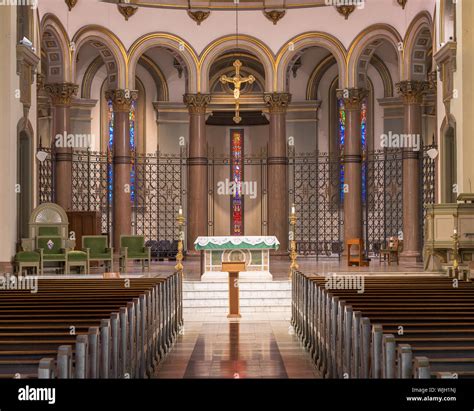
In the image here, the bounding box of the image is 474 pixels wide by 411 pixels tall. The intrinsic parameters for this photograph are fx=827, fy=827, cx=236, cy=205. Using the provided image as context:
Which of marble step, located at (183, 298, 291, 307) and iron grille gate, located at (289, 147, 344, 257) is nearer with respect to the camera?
marble step, located at (183, 298, 291, 307)

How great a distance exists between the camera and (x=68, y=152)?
2283cm

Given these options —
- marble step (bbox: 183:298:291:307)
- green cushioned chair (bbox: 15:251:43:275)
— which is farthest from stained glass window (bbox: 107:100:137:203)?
marble step (bbox: 183:298:291:307)

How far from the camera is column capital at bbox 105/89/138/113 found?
23672 millimetres

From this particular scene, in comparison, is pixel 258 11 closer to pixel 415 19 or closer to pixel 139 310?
pixel 415 19

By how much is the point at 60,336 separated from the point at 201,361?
4.58 metres

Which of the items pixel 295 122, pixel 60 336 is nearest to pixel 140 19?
pixel 295 122

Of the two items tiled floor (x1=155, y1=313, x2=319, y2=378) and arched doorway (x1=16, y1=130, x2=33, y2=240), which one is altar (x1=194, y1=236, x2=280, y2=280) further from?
arched doorway (x1=16, y1=130, x2=33, y2=240)

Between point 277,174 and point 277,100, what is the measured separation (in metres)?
2.17

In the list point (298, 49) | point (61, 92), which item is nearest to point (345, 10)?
point (298, 49)

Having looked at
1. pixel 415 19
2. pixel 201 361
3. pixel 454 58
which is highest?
→ pixel 415 19

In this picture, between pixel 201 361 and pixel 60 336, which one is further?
pixel 201 361

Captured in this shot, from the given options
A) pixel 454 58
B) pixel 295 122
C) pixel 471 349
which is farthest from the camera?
pixel 295 122

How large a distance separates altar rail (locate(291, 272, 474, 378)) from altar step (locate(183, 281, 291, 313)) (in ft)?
13.9

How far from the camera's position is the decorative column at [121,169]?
78.4 feet
